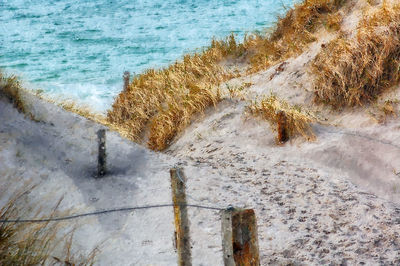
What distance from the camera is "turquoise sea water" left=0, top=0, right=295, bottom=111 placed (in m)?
16.3

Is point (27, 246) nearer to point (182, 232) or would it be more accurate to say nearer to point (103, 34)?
point (182, 232)

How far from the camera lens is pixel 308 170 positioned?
6.89m

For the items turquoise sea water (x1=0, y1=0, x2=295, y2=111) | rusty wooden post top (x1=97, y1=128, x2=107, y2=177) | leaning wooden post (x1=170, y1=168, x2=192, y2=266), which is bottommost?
turquoise sea water (x1=0, y1=0, x2=295, y2=111)

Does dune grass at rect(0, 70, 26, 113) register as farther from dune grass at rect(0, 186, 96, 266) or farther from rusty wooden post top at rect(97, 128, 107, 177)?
dune grass at rect(0, 186, 96, 266)

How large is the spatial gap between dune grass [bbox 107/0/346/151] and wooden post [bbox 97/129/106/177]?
2817 millimetres

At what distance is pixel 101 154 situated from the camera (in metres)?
6.41

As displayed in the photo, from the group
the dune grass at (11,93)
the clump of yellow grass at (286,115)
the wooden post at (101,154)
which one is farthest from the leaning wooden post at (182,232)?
the dune grass at (11,93)

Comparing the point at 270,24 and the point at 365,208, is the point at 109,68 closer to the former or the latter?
the point at 270,24

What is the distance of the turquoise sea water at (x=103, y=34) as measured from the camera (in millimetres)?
16344

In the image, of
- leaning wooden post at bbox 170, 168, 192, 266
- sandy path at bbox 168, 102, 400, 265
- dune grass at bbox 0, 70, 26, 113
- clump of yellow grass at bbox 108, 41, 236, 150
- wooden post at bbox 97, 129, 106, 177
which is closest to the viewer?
leaning wooden post at bbox 170, 168, 192, 266

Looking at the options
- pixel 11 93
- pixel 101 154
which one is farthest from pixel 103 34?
pixel 101 154

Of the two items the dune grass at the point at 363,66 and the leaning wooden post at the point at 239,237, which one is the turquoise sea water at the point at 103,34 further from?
the leaning wooden post at the point at 239,237

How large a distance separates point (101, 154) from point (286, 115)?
9.09 ft

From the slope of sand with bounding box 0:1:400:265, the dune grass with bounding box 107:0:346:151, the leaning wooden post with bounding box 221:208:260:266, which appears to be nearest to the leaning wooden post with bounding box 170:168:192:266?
the leaning wooden post with bounding box 221:208:260:266
